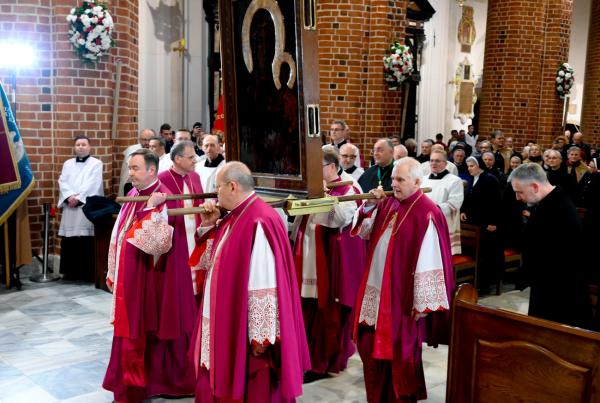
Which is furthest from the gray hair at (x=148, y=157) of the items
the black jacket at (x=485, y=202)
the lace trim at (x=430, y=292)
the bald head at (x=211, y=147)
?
the black jacket at (x=485, y=202)

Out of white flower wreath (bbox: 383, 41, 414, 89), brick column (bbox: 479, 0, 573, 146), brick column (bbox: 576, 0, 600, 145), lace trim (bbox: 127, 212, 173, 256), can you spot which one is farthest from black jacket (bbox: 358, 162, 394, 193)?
brick column (bbox: 576, 0, 600, 145)

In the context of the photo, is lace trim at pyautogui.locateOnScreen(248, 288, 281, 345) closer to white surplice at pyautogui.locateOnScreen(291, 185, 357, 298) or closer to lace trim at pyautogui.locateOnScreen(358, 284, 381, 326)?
lace trim at pyautogui.locateOnScreen(358, 284, 381, 326)

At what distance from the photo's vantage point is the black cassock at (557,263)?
163 inches

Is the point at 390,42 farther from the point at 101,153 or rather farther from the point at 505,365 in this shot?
the point at 505,365

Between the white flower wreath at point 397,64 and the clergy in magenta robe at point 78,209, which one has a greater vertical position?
the white flower wreath at point 397,64

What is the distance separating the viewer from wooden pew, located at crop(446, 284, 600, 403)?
3.21 m

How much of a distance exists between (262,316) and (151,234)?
125 cm

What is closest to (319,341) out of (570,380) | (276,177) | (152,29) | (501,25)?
(276,177)

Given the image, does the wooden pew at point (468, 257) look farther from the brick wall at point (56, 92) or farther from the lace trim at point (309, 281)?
the brick wall at point (56, 92)

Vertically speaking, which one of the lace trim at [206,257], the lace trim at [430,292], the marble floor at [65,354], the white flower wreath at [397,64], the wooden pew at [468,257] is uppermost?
the white flower wreath at [397,64]

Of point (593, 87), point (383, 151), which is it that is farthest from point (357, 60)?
point (593, 87)

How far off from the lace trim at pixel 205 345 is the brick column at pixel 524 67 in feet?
43.5

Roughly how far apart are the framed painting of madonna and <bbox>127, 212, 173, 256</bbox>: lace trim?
0.73m

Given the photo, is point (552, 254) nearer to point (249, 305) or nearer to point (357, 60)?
point (249, 305)
